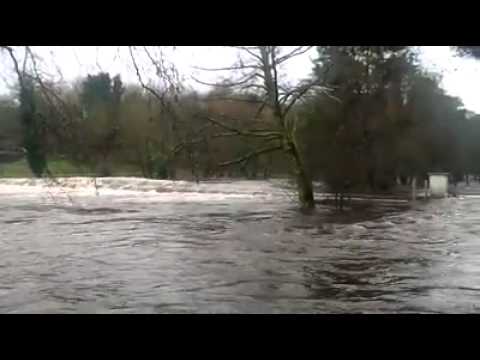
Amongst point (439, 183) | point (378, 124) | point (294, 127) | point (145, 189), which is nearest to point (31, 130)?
point (145, 189)

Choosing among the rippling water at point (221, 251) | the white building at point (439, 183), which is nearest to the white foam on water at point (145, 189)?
the rippling water at point (221, 251)

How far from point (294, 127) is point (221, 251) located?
1487 mm

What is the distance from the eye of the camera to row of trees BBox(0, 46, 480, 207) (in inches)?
172

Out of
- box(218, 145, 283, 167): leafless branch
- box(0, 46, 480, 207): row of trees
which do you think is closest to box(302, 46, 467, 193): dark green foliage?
box(0, 46, 480, 207): row of trees

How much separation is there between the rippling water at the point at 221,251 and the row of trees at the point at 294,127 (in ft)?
1.22

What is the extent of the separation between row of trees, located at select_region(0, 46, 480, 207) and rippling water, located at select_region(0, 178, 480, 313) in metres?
0.37

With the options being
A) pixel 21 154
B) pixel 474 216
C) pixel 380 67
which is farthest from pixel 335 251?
pixel 21 154

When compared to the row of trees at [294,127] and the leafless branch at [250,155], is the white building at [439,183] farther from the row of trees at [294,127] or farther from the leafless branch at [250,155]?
the leafless branch at [250,155]

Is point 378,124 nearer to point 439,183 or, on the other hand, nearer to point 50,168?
point 439,183

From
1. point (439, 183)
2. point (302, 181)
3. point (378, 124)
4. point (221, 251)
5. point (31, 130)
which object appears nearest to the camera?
point (31, 130)

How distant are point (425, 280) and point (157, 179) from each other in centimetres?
263

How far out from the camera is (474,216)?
5.16 metres

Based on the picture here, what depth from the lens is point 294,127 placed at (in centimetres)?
561

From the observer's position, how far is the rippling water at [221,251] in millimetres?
3795
